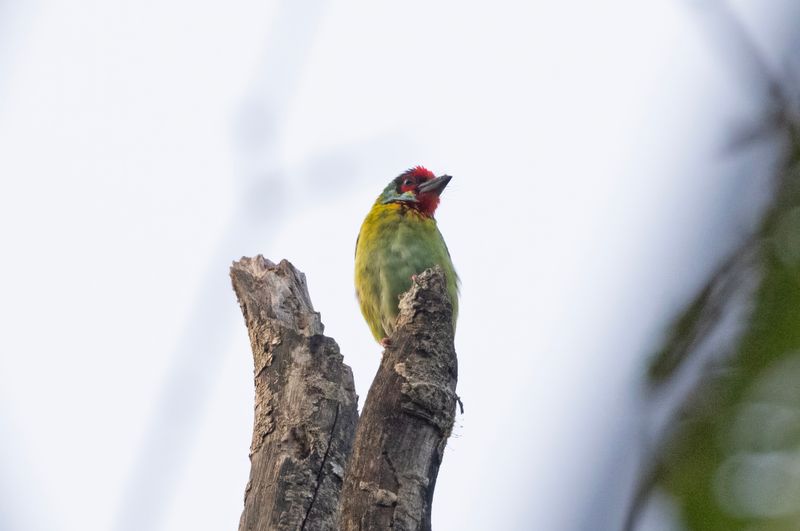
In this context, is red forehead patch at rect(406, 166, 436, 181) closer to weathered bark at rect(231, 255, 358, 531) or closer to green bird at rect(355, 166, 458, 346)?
green bird at rect(355, 166, 458, 346)

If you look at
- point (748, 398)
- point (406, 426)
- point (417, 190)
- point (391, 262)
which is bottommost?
point (748, 398)

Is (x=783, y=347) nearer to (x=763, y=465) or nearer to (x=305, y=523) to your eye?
(x=763, y=465)

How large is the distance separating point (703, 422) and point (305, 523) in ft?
7.16

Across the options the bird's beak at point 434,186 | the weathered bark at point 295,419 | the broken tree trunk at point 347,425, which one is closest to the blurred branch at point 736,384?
the broken tree trunk at point 347,425

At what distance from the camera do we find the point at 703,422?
1.42 feet

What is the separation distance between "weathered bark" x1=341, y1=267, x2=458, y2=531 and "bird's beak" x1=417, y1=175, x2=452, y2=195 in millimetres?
3568

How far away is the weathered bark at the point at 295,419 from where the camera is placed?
2517mm

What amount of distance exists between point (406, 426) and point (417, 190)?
4016 millimetres

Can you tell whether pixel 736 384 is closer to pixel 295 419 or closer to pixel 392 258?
pixel 295 419

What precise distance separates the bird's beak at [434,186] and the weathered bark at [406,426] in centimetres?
357

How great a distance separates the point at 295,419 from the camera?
8.90ft

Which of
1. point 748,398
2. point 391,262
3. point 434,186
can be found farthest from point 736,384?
point 434,186

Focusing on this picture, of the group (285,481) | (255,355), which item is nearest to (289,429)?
(285,481)

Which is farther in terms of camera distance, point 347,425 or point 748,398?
point 347,425
